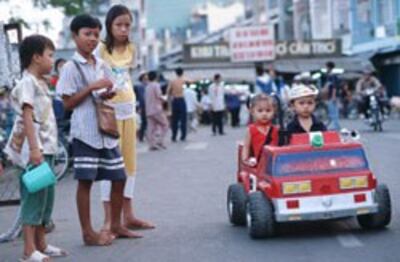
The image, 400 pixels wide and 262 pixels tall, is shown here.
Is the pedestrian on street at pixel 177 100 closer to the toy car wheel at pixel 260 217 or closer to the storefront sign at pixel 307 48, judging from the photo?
the toy car wheel at pixel 260 217

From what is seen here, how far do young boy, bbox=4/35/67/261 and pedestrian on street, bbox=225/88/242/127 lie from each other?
2409 cm

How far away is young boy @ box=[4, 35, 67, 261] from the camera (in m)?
7.15

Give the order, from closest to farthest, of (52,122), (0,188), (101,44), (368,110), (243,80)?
(52,122) → (101,44) → (0,188) → (368,110) → (243,80)

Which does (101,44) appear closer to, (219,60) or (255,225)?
(255,225)

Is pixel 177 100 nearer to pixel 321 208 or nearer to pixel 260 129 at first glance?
pixel 260 129

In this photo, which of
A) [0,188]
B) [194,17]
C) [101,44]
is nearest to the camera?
[101,44]

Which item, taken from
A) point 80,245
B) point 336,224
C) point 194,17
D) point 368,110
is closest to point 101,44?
point 80,245

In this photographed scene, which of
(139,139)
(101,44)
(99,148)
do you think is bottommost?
(139,139)

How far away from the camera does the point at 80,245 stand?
7973 mm

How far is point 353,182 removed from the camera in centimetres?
A: 770

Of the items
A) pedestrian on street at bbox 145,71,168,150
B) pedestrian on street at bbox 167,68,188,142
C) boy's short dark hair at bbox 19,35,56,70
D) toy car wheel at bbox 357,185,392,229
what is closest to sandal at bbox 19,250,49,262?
boy's short dark hair at bbox 19,35,56,70

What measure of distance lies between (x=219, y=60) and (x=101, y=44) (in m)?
39.9

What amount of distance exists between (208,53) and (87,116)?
133 feet

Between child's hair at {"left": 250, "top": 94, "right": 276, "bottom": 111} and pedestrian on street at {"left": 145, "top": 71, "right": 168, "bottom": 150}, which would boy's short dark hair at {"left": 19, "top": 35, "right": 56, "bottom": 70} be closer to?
child's hair at {"left": 250, "top": 94, "right": 276, "bottom": 111}
